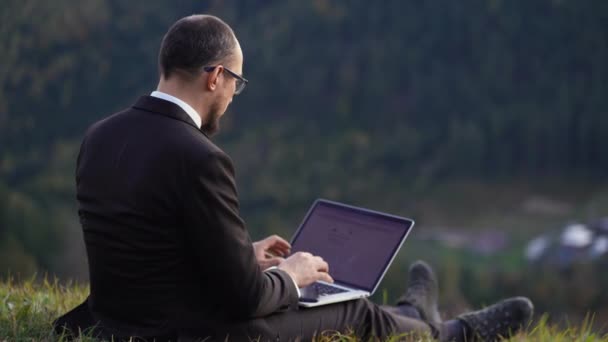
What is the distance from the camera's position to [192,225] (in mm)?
2719

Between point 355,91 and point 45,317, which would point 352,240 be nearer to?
point 45,317

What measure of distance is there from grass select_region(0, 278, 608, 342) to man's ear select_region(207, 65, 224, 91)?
3.23 ft

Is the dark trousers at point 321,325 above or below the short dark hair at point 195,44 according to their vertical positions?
below

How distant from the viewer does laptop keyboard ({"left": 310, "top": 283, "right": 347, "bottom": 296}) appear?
338 cm

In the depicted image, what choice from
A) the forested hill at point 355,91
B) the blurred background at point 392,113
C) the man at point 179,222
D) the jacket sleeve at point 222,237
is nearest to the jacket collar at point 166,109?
the man at point 179,222

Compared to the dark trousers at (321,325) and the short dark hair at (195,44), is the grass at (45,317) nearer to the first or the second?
the dark trousers at (321,325)

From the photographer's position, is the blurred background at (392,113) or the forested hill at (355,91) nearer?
the blurred background at (392,113)

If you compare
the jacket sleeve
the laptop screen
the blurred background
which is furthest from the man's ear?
the blurred background

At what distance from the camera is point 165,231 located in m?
2.80

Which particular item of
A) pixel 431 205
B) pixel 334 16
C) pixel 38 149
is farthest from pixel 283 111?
pixel 38 149

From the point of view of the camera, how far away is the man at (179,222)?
2.72m

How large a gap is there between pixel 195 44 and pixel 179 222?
58cm

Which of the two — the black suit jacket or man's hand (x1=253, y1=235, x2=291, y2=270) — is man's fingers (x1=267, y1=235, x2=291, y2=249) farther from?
the black suit jacket

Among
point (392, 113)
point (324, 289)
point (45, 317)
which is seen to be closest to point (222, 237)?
point (324, 289)
